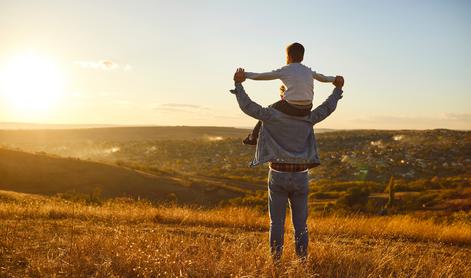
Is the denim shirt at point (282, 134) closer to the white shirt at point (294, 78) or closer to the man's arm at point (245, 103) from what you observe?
the man's arm at point (245, 103)

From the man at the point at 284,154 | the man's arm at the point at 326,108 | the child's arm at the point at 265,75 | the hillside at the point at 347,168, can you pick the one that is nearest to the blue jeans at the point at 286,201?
the man at the point at 284,154

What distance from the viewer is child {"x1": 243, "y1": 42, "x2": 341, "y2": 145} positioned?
5.16 metres

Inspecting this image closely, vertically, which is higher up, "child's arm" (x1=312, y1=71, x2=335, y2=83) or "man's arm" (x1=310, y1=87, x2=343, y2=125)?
"child's arm" (x1=312, y1=71, x2=335, y2=83)

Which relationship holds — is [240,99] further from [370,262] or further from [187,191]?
[187,191]

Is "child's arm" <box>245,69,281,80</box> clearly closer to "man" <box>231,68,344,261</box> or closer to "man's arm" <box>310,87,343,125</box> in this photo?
"man" <box>231,68,344,261</box>

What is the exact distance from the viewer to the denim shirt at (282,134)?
5.17m

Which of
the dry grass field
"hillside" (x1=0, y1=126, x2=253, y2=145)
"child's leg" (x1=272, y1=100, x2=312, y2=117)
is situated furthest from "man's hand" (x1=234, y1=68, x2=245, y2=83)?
"hillside" (x1=0, y1=126, x2=253, y2=145)

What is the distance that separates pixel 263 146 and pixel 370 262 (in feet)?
6.97

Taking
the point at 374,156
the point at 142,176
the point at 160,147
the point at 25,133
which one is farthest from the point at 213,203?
the point at 25,133

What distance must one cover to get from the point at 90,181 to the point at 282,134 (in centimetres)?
3147

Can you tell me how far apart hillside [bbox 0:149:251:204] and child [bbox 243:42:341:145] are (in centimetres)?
2784

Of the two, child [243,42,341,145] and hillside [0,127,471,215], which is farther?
hillside [0,127,471,215]

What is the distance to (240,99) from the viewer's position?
512cm

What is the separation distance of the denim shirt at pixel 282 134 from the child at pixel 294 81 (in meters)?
0.10
